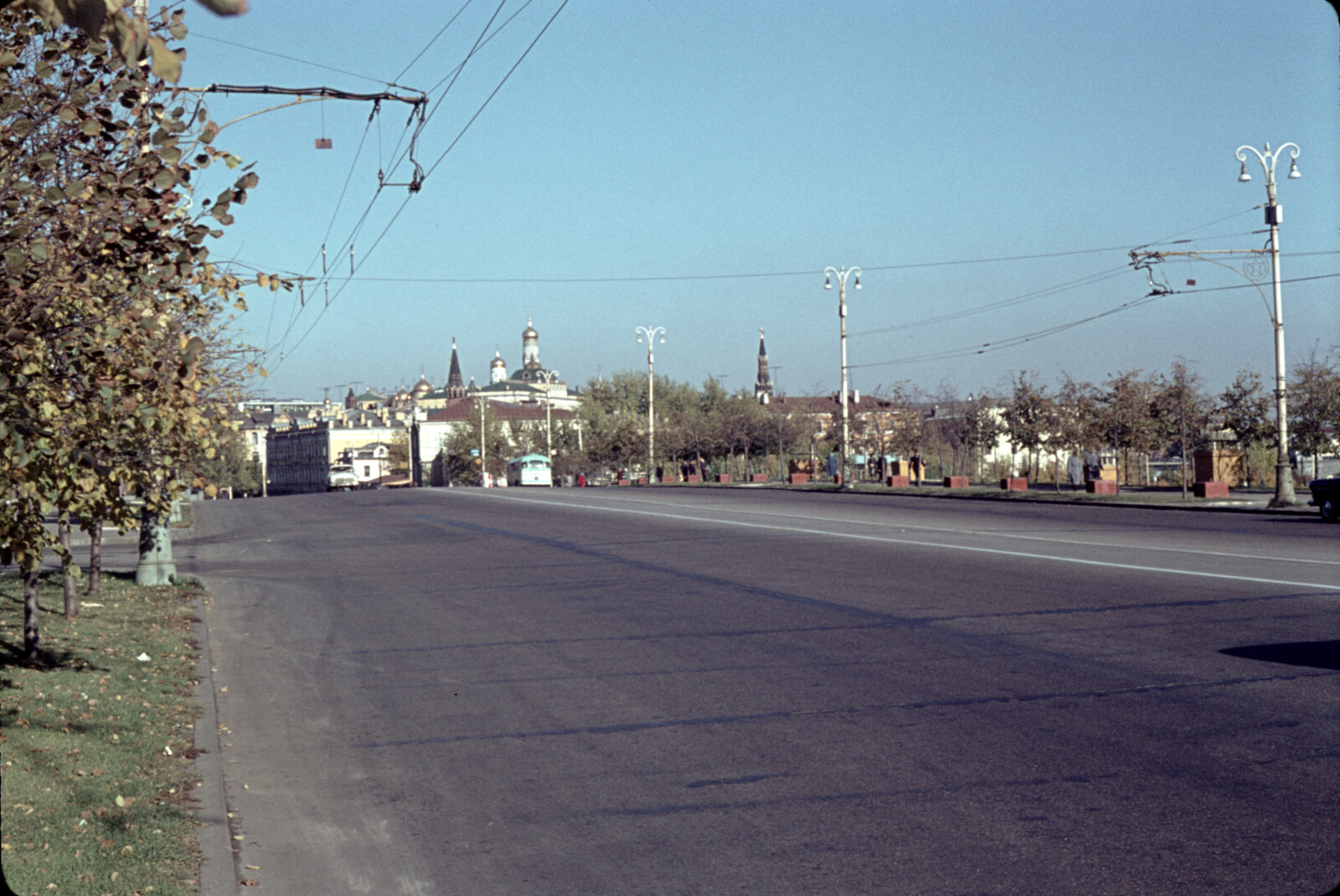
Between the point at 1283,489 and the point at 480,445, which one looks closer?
the point at 1283,489

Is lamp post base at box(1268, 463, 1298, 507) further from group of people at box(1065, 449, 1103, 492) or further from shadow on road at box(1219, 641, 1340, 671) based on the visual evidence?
shadow on road at box(1219, 641, 1340, 671)

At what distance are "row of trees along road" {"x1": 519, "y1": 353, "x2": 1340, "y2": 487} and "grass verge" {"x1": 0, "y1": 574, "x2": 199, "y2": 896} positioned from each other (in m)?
30.7

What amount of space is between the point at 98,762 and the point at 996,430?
164 feet

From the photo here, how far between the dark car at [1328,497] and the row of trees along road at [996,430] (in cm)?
847

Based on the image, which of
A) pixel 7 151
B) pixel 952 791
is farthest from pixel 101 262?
pixel 952 791

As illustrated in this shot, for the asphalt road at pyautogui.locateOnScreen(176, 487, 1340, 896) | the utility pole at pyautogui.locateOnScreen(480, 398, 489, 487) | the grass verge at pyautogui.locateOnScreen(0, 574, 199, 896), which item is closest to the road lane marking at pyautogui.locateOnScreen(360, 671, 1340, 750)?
the asphalt road at pyautogui.locateOnScreen(176, 487, 1340, 896)

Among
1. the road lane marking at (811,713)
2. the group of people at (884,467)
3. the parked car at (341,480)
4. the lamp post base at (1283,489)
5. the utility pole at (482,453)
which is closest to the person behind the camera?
the road lane marking at (811,713)

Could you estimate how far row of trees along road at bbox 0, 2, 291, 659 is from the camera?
550cm

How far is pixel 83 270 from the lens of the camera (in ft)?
20.8

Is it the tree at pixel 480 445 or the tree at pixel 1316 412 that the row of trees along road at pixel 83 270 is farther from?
the tree at pixel 480 445

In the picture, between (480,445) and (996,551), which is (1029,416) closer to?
(996,551)

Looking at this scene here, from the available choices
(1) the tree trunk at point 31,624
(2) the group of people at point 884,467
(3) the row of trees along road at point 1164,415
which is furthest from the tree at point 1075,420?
(1) the tree trunk at point 31,624

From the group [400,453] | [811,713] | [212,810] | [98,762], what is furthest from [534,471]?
[212,810]

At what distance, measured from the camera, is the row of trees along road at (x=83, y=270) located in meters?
5.50
